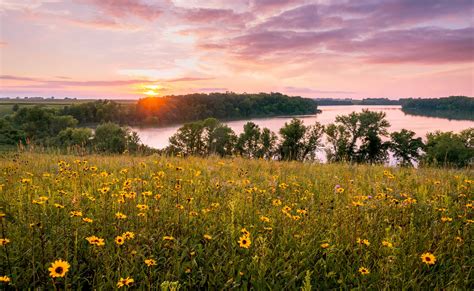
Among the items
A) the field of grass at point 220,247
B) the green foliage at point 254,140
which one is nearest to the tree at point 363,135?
the green foliage at point 254,140

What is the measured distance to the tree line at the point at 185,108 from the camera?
→ 10712cm

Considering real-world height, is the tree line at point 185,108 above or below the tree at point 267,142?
above

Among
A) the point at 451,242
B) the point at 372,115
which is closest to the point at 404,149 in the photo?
the point at 372,115

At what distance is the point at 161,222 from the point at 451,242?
324 centimetres

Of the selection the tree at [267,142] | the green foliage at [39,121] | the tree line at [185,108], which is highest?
the tree line at [185,108]

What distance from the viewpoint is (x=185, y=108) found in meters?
125

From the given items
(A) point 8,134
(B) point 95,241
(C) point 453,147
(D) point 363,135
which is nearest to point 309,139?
(D) point 363,135

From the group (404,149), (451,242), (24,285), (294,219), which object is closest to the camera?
(24,285)

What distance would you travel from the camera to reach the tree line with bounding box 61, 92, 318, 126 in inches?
4218

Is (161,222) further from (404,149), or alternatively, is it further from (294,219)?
(404,149)

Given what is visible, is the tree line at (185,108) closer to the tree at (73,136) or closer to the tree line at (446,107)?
the tree at (73,136)

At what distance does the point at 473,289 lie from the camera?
2.57 metres

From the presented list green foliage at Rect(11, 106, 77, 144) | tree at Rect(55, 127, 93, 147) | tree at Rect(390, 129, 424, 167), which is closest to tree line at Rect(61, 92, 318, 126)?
green foliage at Rect(11, 106, 77, 144)

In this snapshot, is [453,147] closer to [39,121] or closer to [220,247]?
[220,247]
